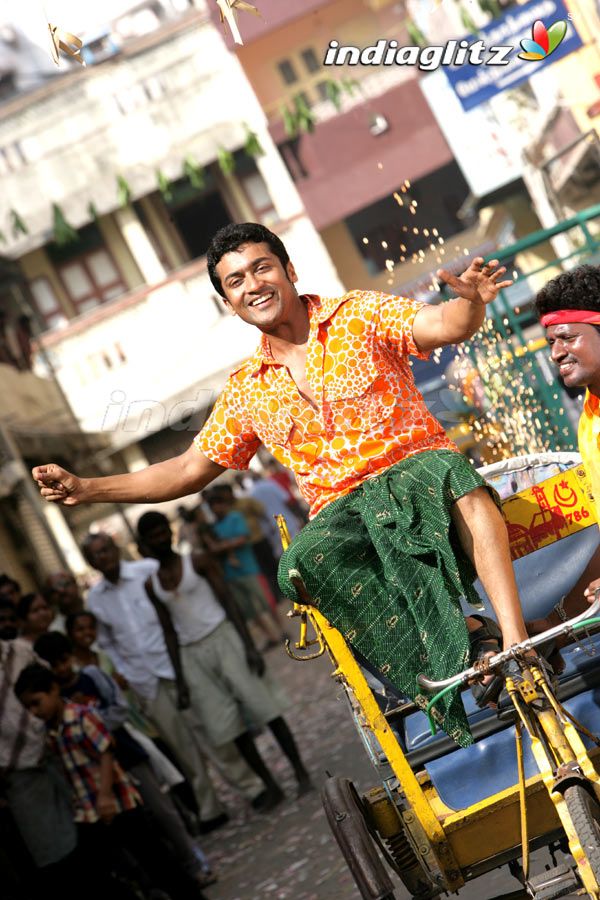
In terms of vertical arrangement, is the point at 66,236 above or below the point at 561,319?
above

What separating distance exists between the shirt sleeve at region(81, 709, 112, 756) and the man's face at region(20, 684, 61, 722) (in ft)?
0.68

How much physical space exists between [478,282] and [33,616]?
18.1 feet

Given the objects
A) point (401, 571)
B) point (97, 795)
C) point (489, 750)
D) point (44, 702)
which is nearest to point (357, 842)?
point (489, 750)

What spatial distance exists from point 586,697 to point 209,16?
3037cm

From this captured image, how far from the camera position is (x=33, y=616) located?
8820mm

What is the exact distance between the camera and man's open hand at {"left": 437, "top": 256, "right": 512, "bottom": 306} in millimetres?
3891

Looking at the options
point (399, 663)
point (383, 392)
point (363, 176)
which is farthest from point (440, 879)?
point (363, 176)

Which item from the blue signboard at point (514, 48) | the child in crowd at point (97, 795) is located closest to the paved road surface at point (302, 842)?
the child in crowd at point (97, 795)

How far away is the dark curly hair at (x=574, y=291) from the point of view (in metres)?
4.02

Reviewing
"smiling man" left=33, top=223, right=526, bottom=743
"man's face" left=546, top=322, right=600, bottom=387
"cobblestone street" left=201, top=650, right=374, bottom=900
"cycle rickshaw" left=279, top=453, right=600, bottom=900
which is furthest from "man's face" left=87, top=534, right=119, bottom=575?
"man's face" left=546, top=322, right=600, bottom=387

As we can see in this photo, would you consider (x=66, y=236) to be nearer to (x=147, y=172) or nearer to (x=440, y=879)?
(x=147, y=172)

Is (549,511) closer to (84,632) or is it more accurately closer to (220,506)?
(84,632)

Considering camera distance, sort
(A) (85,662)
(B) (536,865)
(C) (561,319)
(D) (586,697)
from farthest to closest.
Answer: (A) (85,662), (B) (536,865), (D) (586,697), (C) (561,319)

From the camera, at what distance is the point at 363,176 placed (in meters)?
32.9
